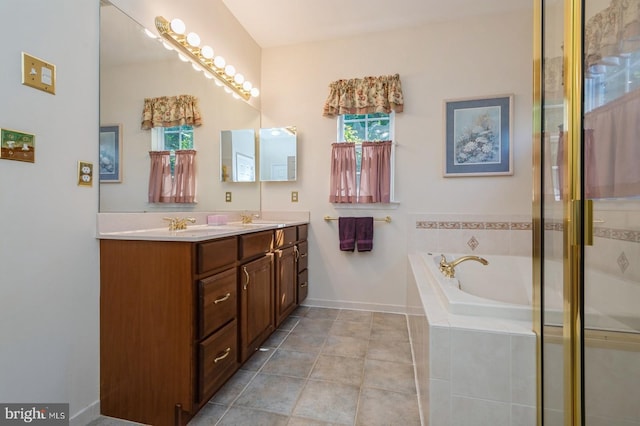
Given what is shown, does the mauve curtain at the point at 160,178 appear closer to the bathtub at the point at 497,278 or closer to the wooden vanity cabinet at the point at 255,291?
the wooden vanity cabinet at the point at 255,291

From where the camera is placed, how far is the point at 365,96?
253cm

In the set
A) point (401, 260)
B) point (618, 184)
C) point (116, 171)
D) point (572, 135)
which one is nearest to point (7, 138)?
point (116, 171)

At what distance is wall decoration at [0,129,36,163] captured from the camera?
954mm

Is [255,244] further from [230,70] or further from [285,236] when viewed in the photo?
[230,70]

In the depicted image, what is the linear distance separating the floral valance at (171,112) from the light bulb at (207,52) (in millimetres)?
330

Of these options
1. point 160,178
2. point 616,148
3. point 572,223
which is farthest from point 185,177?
point 616,148

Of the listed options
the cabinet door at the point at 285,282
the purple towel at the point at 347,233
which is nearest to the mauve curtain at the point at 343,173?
the purple towel at the point at 347,233

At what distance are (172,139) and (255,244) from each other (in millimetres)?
890

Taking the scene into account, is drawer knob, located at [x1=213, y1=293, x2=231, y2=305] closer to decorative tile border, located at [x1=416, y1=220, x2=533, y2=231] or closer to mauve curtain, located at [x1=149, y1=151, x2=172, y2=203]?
mauve curtain, located at [x1=149, y1=151, x2=172, y2=203]

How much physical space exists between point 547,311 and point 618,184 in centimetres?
48

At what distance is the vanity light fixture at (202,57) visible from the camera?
5.61 feet

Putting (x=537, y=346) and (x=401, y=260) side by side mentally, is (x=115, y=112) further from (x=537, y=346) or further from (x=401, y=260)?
(x=401, y=260)

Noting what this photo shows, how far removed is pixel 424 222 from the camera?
98.3 inches

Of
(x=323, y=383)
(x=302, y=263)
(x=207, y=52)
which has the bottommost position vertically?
(x=323, y=383)
